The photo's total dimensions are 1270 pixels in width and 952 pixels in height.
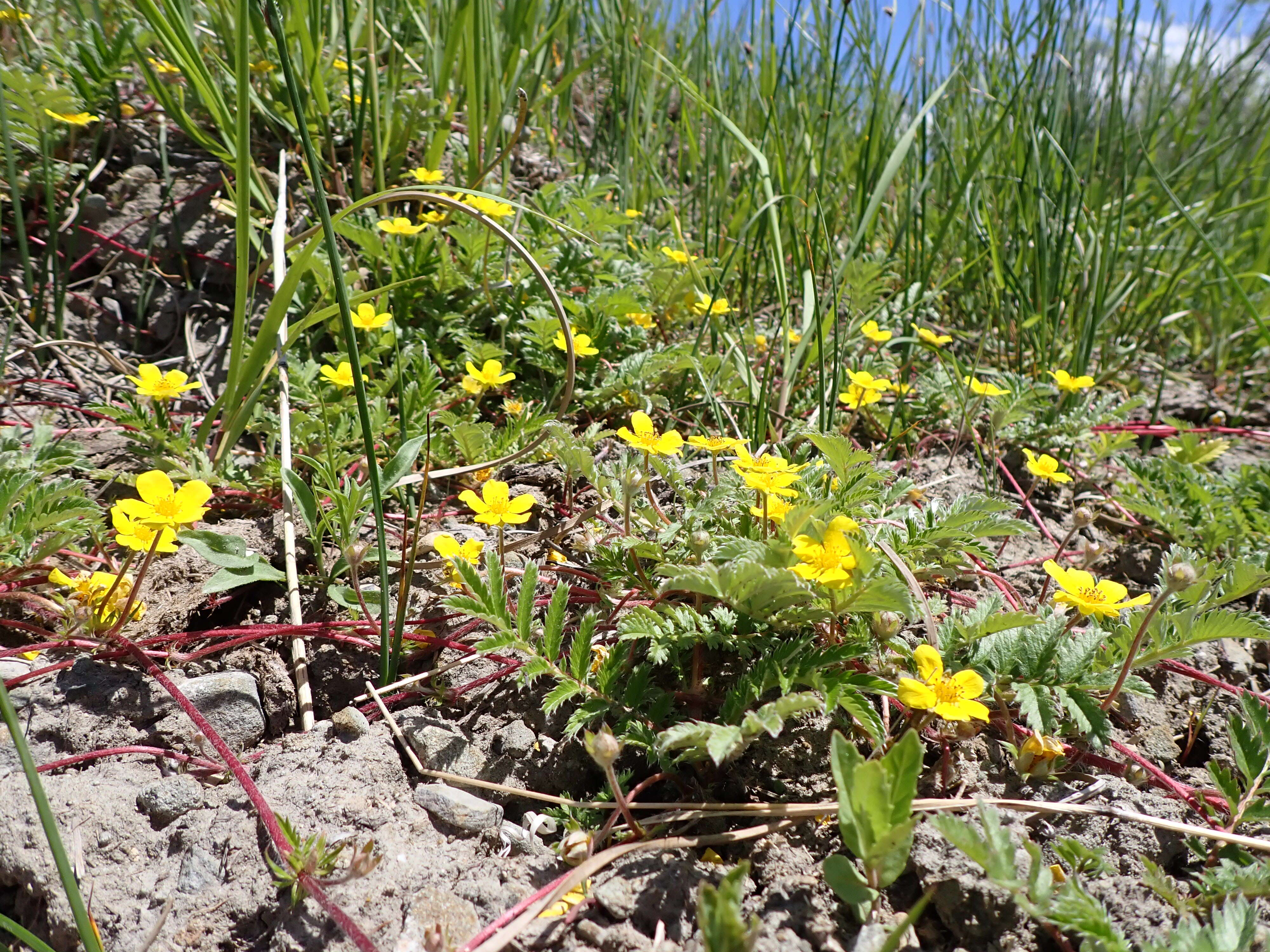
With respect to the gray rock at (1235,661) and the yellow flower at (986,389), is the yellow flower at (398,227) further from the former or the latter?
the gray rock at (1235,661)

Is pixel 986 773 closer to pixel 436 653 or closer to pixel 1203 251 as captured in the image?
pixel 436 653

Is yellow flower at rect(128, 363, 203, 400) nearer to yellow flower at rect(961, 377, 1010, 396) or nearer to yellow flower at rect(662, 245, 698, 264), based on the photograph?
yellow flower at rect(662, 245, 698, 264)

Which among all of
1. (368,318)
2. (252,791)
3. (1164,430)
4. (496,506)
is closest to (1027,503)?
(1164,430)

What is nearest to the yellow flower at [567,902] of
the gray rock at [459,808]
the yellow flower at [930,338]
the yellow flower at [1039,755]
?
the gray rock at [459,808]

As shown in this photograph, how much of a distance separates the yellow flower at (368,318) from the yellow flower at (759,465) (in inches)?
39.4

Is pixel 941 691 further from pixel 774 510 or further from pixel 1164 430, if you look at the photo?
pixel 1164 430

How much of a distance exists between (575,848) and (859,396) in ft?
4.64

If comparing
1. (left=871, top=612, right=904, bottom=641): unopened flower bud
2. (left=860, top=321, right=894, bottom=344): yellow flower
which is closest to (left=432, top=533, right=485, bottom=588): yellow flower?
(left=871, top=612, right=904, bottom=641): unopened flower bud

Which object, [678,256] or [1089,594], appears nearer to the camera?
[1089,594]

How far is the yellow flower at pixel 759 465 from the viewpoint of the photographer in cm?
142

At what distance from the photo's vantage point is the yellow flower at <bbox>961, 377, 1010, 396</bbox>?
7.33 feet

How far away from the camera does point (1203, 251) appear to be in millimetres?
3359

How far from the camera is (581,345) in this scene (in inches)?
85.3

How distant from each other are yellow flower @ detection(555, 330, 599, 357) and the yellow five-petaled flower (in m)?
0.77
